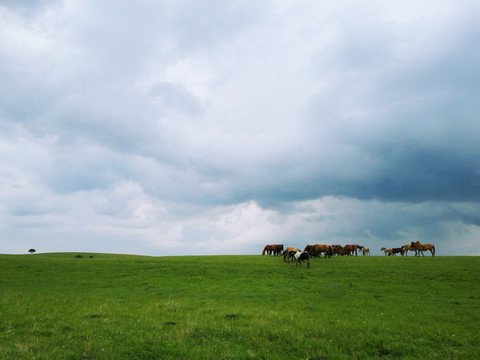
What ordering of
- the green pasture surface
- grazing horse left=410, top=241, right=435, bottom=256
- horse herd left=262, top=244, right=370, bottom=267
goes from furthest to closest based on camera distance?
grazing horse left=410, top=241, right=435, bottom=256 < horse herd left=262, top=244, right=370, bottom=267 < the green pasture surface

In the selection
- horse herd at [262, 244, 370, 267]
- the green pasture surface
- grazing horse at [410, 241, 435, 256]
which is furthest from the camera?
grazing horse at [410, 241, 435, 256]

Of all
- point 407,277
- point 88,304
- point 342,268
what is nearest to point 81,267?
point 88,304

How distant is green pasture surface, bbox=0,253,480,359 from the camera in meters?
10.4

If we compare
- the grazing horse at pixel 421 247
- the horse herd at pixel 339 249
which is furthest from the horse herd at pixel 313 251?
the grazing horse at pixel 421 247

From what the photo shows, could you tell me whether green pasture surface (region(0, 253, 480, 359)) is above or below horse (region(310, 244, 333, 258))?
below

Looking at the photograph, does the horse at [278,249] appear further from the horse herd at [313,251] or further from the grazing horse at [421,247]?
the grazing horse at [421,247]

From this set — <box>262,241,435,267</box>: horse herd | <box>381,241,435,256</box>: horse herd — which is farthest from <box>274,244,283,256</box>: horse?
<box>381,241,435,256</box>: horse herd

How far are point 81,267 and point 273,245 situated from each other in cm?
3574

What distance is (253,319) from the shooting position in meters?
14.5

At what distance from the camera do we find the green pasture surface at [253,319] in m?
10.4

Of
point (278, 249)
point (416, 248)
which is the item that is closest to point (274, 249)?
point (278, 249)

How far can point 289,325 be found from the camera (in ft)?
44.2

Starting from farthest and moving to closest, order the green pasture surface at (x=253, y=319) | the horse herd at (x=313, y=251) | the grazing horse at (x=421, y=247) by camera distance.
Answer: the grazing horse at (x=421, y=247) → the horse herd at (x=313, y=251) → the green pasture surface at (x=253, y=319)

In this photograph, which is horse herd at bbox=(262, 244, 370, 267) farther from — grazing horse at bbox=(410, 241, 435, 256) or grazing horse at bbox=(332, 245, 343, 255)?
grazing horse at bbox=(410, 241, 435, 256)
